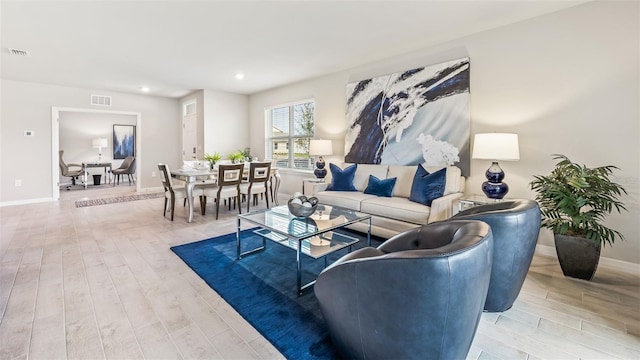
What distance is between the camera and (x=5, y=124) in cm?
561

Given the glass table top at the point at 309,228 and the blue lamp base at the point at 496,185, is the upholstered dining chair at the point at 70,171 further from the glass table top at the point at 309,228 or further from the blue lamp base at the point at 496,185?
the blue lamp base at the point at 496,185

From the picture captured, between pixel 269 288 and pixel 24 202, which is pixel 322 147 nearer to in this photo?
pixel 269 288

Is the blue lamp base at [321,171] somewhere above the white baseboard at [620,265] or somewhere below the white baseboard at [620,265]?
above

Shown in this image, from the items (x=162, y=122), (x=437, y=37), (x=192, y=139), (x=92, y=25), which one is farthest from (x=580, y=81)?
(x=162, y=122)

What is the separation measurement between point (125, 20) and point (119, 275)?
254cm

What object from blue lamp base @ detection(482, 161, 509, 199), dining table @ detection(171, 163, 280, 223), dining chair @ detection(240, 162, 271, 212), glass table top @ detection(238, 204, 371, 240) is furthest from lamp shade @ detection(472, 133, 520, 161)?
dining table @ detection(171, 163, 280, 223)

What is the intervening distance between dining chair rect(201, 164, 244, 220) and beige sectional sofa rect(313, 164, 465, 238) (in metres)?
1.30

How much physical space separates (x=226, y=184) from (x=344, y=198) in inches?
77.6

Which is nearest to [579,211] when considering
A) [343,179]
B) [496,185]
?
[496,185]

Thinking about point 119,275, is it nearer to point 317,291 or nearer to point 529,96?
point 317,291

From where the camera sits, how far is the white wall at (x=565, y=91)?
103 inches

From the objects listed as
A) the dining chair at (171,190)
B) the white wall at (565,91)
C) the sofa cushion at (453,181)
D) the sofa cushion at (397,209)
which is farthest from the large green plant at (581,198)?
the dining chair at (171,190)

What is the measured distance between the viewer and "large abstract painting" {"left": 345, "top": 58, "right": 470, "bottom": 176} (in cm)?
361

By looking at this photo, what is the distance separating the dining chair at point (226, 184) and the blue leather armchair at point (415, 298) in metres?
3.39
